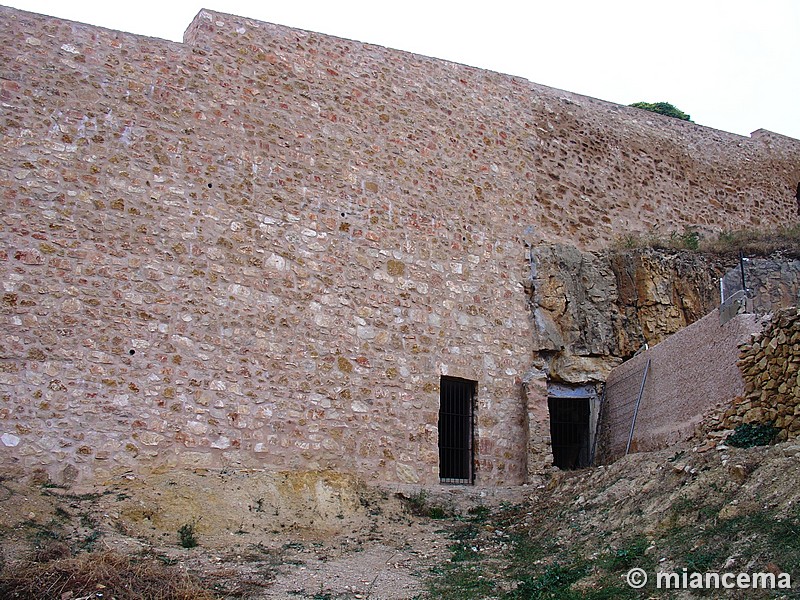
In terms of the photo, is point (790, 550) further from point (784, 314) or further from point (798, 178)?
point (798, 178)

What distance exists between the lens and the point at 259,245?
33.9 ft

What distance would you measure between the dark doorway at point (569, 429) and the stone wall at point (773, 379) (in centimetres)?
410

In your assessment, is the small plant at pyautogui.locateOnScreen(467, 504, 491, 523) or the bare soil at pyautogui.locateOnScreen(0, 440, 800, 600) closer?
the bare soil at pyautogui.locateOnScreen(0, 440, 800, 600)

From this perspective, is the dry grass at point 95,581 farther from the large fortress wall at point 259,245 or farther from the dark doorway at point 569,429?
the dark doorway at point 569,429

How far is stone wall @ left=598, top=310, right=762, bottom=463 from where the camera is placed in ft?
28.2

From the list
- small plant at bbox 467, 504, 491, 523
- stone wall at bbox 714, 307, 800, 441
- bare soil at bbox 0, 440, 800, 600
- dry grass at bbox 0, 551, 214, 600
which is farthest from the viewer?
small plant at bbox 467, 504, 491, 523

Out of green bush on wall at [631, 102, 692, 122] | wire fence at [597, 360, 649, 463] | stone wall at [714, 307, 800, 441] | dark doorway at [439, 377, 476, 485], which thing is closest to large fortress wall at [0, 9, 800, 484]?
dark doorway at [439, 377, 476, 485]

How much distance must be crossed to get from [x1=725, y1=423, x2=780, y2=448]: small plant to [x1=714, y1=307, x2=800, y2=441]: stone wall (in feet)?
0.18

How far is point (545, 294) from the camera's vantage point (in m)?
12.4

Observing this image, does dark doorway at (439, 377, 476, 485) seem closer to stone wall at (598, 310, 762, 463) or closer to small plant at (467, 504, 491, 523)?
small plant at (467, 504, 491, 523)

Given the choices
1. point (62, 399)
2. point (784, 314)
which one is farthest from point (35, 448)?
point (784, 314)

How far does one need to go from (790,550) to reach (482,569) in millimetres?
3118

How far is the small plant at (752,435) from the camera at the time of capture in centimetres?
773

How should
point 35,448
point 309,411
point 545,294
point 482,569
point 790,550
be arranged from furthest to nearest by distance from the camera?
point 545,294 < point 309,411 < point 35,448 < point 482,569 < point 790,550
